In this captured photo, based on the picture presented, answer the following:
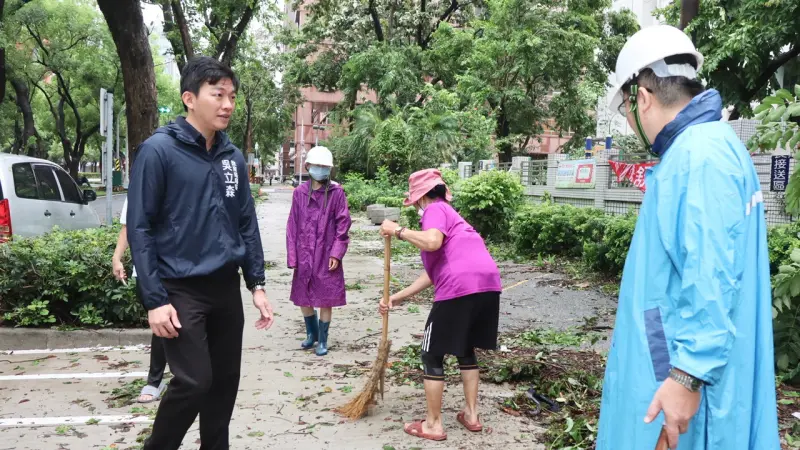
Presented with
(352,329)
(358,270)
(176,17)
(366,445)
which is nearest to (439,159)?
(176,17)

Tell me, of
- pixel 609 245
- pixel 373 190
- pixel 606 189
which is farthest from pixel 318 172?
pixel 373 190

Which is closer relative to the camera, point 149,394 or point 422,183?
point 422,183

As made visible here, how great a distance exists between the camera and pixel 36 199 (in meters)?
8.15

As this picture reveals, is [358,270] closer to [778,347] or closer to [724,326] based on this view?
[778,347]

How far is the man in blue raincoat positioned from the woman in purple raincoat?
4.14 m

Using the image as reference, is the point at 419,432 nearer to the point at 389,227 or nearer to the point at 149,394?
the point at 389,227

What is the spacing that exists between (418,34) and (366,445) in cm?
3011

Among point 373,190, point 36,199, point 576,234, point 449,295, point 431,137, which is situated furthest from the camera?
point 373,190

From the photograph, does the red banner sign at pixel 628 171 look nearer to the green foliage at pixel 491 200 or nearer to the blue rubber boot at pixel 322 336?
the green foliage at pixel 491 200

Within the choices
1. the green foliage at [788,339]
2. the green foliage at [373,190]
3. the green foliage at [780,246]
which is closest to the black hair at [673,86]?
the green foliage at [788,339]

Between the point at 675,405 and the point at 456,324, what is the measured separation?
2272 mm

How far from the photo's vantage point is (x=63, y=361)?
18.8 ft

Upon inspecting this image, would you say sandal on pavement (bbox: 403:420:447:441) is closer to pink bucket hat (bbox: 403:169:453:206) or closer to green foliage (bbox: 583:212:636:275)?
pink bucket hat (bbox: 403:169:453:206)

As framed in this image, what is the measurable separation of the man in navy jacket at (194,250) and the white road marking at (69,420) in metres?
1.48
